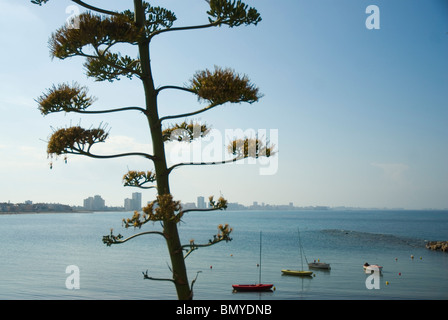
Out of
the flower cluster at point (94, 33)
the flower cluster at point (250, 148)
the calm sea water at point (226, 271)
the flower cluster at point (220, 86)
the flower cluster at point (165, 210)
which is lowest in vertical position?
the calm sea water at point (226, 271)

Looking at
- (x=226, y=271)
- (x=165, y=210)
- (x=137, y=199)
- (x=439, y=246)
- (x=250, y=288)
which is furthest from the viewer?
Result: (x=137, y=199)

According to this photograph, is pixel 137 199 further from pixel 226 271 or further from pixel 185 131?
pixel 185 131

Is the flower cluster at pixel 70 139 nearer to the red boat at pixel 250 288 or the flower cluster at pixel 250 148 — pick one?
the flower cluster at pixel 250 148

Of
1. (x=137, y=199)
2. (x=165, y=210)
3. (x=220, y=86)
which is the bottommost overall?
(x=137, y=199)

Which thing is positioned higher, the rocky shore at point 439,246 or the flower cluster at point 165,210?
the flower cluster at point 165,210

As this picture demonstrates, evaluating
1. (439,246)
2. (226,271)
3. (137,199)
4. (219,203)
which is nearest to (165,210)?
(219,203)

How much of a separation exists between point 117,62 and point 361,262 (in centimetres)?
4610

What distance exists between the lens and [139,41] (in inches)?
167

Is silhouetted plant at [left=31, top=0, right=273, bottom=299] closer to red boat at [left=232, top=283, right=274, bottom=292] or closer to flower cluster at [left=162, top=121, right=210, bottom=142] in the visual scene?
flower cluster at [left=162, top=121, right=210, bottom=142]

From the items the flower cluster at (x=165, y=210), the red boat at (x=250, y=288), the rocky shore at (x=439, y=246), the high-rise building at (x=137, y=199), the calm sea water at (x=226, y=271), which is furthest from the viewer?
the high-rise building at (x=137, y=199)

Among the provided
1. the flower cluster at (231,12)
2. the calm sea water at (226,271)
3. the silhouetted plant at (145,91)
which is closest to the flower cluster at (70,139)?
the silhouetted plant at (145,91)

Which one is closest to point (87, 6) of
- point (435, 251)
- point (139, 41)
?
point (139, 41)

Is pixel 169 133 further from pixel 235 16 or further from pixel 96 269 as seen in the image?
pixel 96 269

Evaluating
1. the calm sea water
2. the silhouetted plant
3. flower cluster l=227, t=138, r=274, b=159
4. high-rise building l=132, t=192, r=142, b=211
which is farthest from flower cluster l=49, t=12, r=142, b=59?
high-rise building l=132, t=192, r=142, b=211
